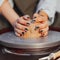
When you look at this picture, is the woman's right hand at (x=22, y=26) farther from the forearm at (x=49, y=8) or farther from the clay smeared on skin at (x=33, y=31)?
the forearm at (x=49, y=8)

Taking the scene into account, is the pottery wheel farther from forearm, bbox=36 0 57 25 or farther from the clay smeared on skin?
forearm, bbox=36 0 57 25

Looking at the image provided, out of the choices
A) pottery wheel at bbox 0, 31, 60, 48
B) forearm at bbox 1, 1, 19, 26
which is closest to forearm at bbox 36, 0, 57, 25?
forearm at bbox 1, 1, 19, 26

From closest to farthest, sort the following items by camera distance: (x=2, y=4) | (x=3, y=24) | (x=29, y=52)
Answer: (x=29, y=52) < (x=2, y=4) < (x=3, y=24)

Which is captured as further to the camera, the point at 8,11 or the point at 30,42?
the point at 8,11

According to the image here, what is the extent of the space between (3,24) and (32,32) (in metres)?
0.35

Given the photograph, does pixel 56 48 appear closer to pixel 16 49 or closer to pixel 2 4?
pixel 16 49

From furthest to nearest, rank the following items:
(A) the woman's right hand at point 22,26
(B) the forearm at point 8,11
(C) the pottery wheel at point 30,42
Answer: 1. (B) the forearm at point 8,11
2. (A) the woman's right hand at point 22,26
3. (C) the pottery wheel at point 30,42

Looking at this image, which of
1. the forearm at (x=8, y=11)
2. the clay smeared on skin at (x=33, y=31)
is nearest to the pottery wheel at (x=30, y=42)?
the clay smeared on skin at (x=33, y=31)

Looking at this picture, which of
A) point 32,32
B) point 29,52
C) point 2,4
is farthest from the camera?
point 2,4

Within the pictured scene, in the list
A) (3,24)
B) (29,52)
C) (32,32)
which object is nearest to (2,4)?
(3,24)

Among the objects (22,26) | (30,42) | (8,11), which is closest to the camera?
(30,42)

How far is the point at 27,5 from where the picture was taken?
1051 millimetres

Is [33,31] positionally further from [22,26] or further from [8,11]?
[8,11]

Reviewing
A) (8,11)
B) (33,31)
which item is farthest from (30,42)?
(8,11)
